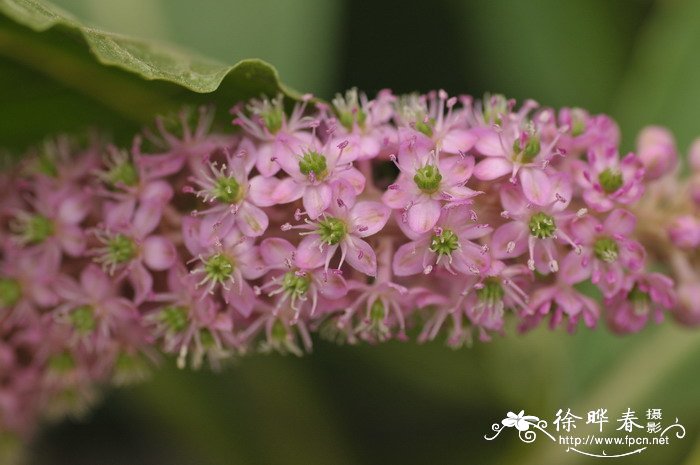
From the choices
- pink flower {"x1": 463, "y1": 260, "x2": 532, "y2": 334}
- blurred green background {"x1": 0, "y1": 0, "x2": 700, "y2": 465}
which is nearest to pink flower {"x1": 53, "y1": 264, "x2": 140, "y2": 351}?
pink flower {"x1": 463, "y1": 260, "x2": 532, "y2": 334}

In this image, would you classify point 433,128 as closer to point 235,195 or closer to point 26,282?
point 235,195

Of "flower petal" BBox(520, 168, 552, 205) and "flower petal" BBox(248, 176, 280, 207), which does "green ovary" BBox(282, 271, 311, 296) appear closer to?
"flower petal" BBox(248, 176, 280, 207)

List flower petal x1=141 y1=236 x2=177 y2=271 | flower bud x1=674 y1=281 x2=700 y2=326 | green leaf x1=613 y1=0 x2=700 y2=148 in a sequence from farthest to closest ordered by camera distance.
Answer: green leaf x1=613 y1=0 x2=700 y2=148 < flower bud x1=674 y1=281 x2=700 y2=326 < flower petal x1=141 y1=236 x2=177 y2=271

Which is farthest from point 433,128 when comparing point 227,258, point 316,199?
point 227,258

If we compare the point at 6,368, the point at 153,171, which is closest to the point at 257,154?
the point at 153,171

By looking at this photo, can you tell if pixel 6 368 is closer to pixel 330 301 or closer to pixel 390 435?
pixel 330 301

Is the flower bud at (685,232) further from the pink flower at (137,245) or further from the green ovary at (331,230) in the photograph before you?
the pink flower at (137,245)
